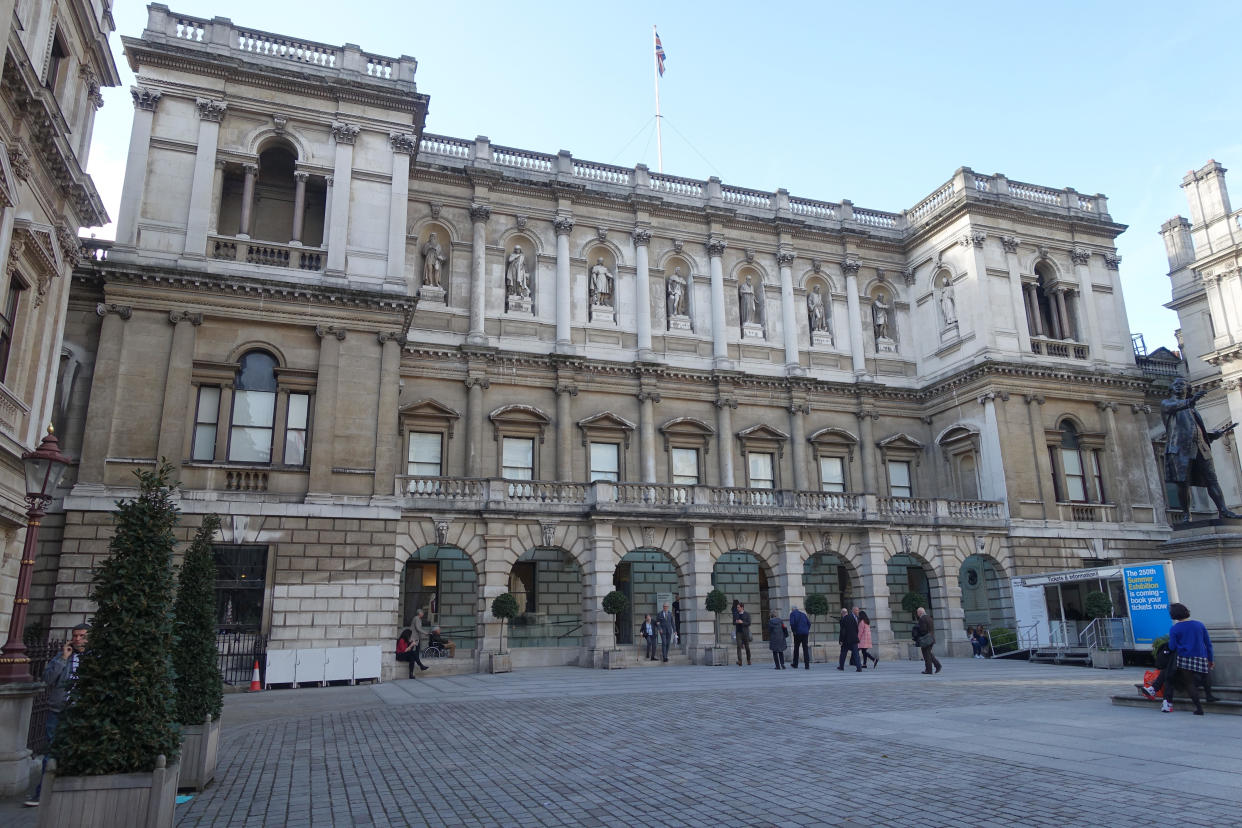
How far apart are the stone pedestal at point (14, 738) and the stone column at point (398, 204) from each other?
61.9 feet

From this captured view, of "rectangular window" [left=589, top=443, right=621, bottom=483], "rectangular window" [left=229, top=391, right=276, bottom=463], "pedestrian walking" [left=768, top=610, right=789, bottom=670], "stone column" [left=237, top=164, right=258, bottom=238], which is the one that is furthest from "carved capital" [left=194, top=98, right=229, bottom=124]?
"pedestrian walking" [left=768, top=610, right=789, bottom=670]

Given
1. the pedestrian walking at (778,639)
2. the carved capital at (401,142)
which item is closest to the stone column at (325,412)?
the carved capital at (401,142)

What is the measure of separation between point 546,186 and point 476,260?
4.53m

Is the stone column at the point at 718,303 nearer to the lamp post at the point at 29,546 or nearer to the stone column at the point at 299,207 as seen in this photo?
the stone column at the point at 299,207

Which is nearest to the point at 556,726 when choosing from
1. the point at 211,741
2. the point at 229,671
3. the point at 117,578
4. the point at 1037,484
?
the point at 211,741

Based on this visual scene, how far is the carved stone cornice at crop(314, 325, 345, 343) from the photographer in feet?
85.5

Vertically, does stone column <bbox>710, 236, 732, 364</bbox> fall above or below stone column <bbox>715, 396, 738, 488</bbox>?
above

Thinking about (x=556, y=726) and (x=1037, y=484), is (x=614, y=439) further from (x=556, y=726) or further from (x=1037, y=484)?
(x=556, y=726)

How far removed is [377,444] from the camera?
25.7 metres

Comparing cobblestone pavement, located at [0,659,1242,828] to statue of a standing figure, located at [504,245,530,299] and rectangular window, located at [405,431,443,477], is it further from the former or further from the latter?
statue of a standing figure, located at [504,245,530,299]

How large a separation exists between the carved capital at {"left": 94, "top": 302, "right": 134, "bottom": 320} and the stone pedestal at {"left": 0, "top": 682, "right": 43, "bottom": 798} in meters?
17.5

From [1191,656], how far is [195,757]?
44.7 ft

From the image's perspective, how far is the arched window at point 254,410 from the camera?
82.9ft

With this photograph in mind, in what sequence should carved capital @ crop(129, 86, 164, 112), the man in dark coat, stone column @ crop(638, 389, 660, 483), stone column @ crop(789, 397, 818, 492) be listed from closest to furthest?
the man in dark coat
carved capital @ crop(129, 86, 164, 112)
stone column @ crop(638, 389, 660, 483)
stone column @ crop(789, 397, 818, 492)
